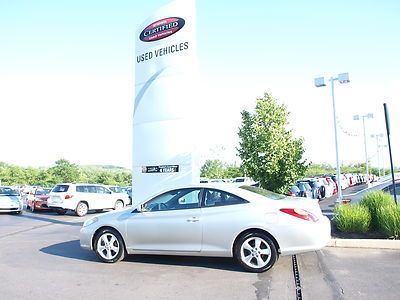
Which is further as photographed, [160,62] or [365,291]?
[160,62]

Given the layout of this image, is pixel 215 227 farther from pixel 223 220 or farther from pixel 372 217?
pixel 372 217

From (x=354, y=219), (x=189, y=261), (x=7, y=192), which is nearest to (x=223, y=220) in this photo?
(x=189, y=261)

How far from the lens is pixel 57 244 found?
8.68 metres

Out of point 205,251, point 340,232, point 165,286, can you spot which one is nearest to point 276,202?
point 205,251

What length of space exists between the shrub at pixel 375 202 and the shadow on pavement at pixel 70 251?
6.17m

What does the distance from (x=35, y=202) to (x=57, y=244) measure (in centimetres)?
1185

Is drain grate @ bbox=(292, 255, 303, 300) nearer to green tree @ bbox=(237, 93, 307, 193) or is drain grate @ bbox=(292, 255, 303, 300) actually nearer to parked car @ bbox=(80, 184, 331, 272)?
parked car @ bbox=(80, 184, 331, 272)

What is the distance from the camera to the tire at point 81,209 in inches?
675

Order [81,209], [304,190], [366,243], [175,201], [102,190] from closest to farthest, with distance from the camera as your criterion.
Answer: [175,201] < [366,243] < [81,209] < [102,190] < [304,190]

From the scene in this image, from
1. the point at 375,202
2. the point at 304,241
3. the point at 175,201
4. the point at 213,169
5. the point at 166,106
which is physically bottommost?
the point at 304,241

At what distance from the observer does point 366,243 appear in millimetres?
7121

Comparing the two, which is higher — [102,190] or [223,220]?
[102,190]

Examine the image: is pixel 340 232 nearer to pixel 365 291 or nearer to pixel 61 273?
pixel 365 291

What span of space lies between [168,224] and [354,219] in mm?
4360
